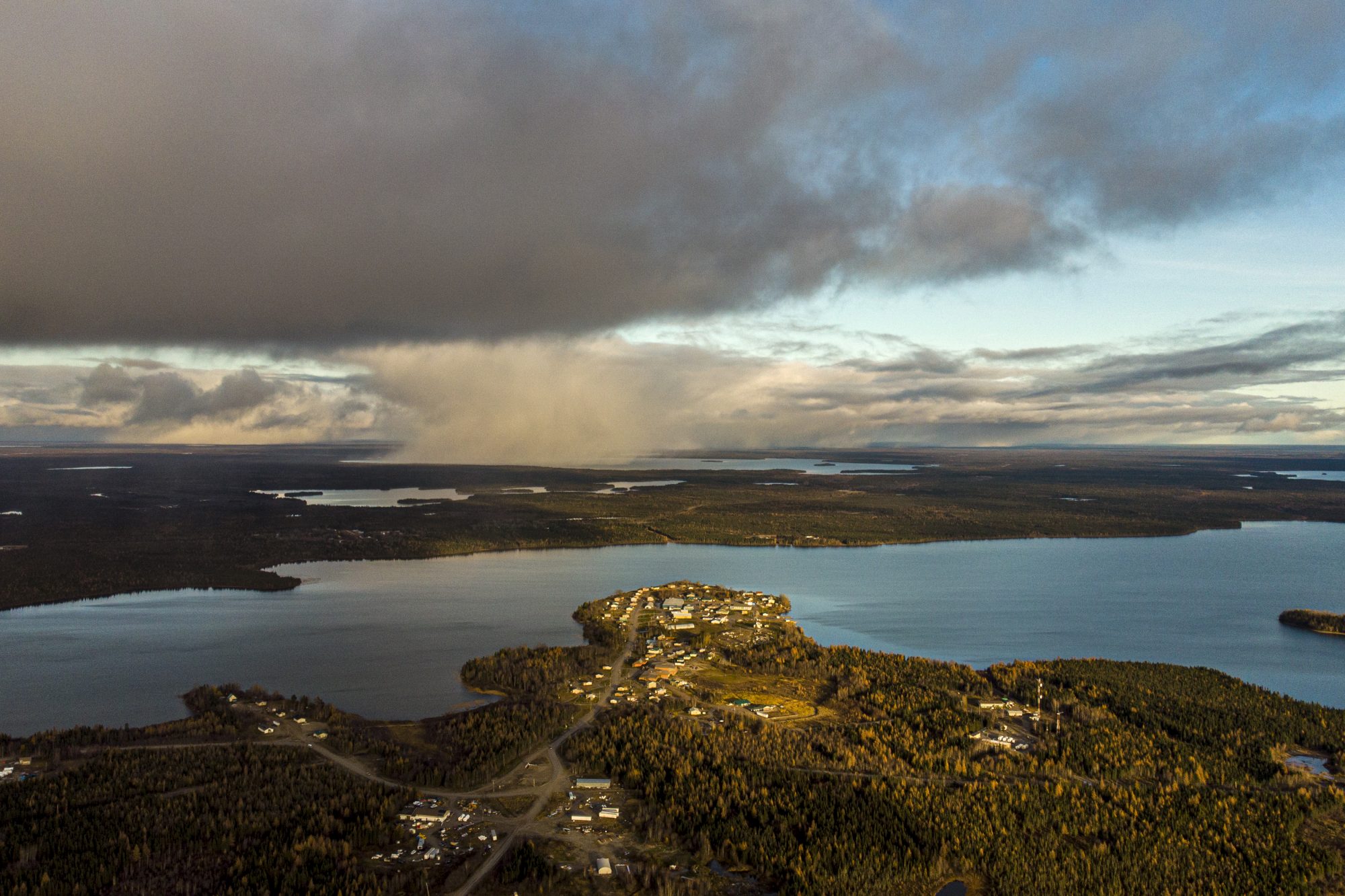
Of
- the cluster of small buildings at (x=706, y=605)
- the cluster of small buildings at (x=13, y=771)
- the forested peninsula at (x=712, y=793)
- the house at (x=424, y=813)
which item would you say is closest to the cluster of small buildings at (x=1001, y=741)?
the forested peninsula at (x=712, y=793)

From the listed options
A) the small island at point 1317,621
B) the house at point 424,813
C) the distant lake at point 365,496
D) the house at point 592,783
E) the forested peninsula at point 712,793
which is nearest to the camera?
the forested peninsula at point 712,793

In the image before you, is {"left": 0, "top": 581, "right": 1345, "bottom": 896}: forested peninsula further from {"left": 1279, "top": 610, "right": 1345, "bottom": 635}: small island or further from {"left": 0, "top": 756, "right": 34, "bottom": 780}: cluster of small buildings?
{"left": 1279, "top": 610, "right": 1345, "bottom": 635}: small island

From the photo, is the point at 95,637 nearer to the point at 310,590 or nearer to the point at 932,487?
the point at 310,590

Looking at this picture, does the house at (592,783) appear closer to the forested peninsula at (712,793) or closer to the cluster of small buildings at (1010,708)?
the forested peninsula at (712,793)

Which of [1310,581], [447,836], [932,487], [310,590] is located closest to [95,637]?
[310,590]

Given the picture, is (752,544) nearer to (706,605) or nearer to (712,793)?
(706,605)

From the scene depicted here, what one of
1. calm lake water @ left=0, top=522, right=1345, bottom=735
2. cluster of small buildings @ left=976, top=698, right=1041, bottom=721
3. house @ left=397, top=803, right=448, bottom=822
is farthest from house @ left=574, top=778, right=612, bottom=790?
cluster of small buildings @ left=976, top=698, right=1041, bottom=721
